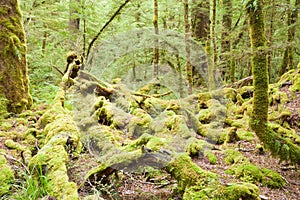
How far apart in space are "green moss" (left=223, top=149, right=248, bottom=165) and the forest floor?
0.29 feet

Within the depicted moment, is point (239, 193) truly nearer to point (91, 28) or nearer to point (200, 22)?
point (200, 22)

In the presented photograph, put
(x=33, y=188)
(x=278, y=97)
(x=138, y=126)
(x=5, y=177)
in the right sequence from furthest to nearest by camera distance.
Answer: (x=278, y=97), (x=138, y=126), (x=5, y=177), (x=33, y=188)

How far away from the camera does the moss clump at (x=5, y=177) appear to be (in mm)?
3132

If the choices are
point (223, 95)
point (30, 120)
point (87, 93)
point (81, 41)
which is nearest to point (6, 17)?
point (30, 120)

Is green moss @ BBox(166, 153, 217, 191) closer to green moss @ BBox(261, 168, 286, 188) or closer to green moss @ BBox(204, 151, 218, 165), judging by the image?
green moss @ BBox(261, 168, 286, 188)

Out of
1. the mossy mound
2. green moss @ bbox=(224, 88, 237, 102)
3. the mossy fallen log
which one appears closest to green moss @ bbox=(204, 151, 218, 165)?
the mossy mound

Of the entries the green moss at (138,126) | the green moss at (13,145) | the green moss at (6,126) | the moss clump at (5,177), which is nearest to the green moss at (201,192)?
the moss clump at (5,177)

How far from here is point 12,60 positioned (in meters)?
6.12

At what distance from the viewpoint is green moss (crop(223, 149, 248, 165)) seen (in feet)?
17.7

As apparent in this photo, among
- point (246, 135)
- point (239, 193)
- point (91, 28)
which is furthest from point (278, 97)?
point (91, 28)

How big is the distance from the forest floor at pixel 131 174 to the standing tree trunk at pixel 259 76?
0.83 metres

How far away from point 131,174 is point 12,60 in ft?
12.7

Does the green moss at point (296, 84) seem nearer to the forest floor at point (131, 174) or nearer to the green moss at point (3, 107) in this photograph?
the forest floor at point (131, 174)

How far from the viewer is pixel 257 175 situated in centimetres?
484
